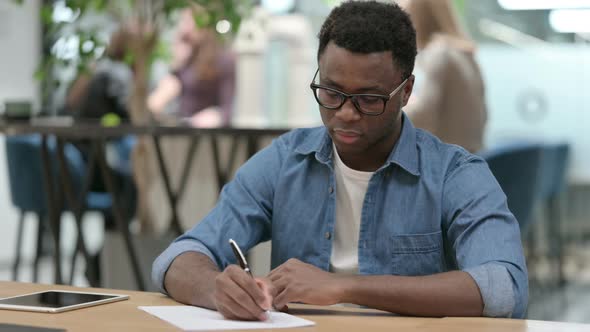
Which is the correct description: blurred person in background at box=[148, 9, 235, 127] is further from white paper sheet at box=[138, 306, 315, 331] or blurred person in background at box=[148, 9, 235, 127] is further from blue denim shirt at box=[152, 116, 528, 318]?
white paper sheet at box=[138, 306, 315, 331]

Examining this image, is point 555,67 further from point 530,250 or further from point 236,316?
point 236,316

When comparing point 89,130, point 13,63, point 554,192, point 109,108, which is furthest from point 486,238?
point 13,63

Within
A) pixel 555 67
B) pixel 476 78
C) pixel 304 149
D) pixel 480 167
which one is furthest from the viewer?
pixel 555 67

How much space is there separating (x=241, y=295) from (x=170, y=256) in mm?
366

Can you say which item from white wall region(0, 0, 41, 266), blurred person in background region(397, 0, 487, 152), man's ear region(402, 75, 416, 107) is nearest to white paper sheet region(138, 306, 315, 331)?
man's ear region(402, 75, 416, 107)

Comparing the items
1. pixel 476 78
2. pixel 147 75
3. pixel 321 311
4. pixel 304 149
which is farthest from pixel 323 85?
pixel 147 75

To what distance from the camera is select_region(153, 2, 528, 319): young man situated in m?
1.64

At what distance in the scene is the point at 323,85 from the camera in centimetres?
179

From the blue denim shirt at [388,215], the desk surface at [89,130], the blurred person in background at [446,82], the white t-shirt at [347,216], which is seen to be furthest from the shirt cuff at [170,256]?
the desk surface at [89,130]

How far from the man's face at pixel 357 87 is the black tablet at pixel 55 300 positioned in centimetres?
48

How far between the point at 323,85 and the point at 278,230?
346 millimetres

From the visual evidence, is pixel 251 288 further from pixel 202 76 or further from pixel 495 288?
pixel 202 76

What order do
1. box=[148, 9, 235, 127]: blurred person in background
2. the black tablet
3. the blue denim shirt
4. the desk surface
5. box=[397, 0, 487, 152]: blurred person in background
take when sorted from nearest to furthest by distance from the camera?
the black tablet, the blue denim shirt, box=[397, 0, 487, 152]: blurred person in background, the desk surface, box=[148, 9, 235, 127]: blurred person in background

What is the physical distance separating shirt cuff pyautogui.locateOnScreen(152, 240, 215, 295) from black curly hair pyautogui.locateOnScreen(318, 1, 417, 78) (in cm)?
43
